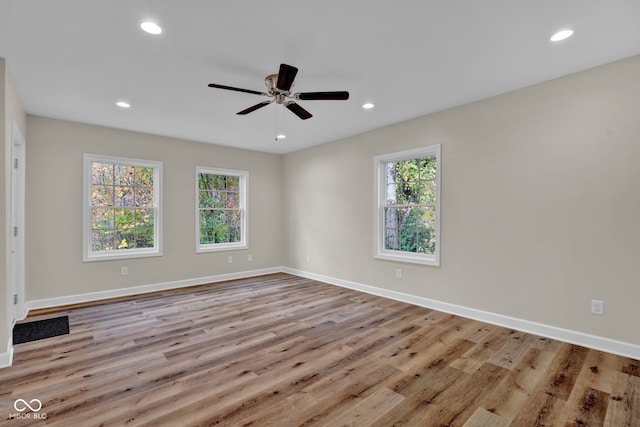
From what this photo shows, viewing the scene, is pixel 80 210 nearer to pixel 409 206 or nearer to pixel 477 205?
pixel 409 206

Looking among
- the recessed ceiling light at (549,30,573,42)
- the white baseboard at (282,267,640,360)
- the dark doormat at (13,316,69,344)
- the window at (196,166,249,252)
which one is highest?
the recessed ceiling light at (549,30,573,42)

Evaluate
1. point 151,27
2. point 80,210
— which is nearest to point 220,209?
point 80,210

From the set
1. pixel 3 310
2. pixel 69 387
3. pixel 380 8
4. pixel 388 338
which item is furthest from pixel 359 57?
pixel 3 310

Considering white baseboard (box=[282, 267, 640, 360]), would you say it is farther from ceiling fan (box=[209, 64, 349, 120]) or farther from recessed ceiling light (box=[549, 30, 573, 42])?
ceiling fan (box=[209, 64, 349, 120])

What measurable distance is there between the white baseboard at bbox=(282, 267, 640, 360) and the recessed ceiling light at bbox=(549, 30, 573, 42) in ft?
8.84

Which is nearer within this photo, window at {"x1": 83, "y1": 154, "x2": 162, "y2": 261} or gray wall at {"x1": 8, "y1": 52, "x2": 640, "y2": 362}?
gray wall at {"x1": 8, "y1": 52, "x2": 640, "y2": 362}

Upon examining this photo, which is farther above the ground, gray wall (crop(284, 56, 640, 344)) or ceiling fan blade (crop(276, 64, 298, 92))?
ceiling fan blade (crop(276, 64, 298, 92))

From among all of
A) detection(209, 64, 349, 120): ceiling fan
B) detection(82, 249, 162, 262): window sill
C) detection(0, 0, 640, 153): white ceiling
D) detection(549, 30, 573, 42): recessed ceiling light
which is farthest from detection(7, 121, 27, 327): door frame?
detection(549, 30, 573, 42): recessed ceiling light

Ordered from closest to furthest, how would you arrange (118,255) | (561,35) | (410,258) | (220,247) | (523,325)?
(561,35) → (523,325) → (410,258) → (118,255) → (220,247)

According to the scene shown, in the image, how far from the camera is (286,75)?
2.47 meters

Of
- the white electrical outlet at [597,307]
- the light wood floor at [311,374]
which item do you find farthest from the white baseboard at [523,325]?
the white electrical outlet at [597,307]

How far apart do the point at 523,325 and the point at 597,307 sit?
27.3 inches

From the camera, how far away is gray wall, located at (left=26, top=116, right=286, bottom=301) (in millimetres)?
4260

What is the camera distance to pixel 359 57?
9.09ft
